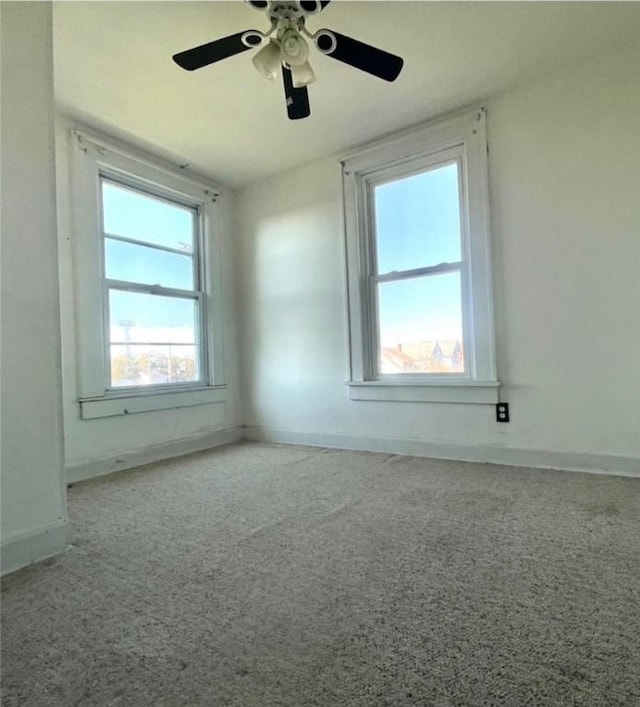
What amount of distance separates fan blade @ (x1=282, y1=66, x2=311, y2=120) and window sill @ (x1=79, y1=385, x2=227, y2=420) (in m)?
2.23

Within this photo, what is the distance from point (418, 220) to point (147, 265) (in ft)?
7.19

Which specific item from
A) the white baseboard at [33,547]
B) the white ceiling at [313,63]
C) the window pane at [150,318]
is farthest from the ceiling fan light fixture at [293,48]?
the white baseboard at [33,547]

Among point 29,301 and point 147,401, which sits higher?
point 29,301

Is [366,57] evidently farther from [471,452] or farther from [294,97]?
[471,452]

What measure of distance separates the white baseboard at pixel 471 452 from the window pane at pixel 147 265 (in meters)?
1.57

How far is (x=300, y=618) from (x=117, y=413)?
7.59 ft

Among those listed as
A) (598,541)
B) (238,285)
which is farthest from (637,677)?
(238,285)

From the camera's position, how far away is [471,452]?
278cm

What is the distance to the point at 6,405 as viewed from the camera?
4.76 ft

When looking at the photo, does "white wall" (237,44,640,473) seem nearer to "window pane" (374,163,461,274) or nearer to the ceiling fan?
"window pane" (374,163,461,274)

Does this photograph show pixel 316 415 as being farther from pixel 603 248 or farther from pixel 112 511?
pixel 603 248

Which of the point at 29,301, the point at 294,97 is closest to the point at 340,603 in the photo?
the point at 29,301

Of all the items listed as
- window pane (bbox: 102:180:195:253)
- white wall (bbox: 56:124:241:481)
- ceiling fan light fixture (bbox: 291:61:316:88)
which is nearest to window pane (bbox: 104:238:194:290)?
window pane (bbox: 102:180:195:253)

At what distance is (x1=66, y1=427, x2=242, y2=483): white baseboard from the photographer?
8.86 feet
